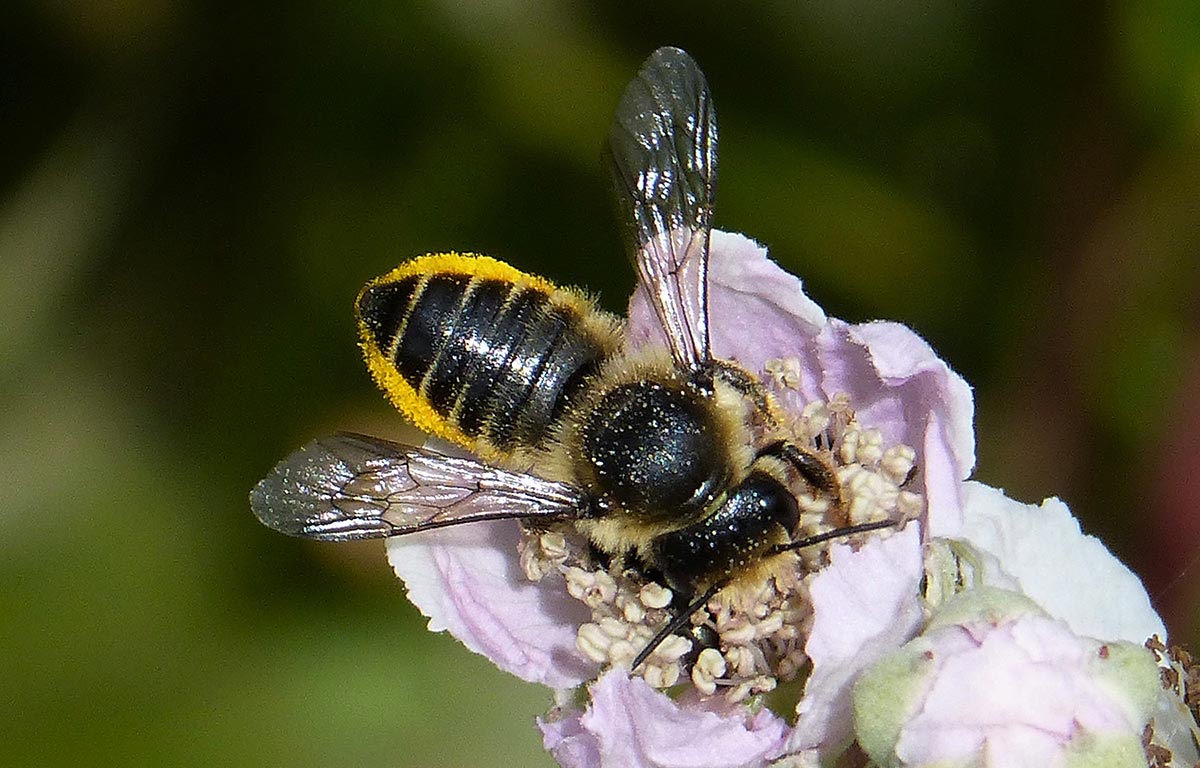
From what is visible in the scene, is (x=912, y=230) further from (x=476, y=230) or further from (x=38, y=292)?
(x=38, y=292)

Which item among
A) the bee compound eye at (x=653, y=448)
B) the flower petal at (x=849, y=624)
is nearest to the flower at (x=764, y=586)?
the flower petal at (x=849, y=624)

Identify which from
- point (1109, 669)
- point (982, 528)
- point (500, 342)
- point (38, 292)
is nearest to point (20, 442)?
point (38, 292)

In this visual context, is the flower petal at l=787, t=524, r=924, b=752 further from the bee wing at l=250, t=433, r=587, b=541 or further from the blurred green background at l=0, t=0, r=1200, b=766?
the blurred green background at l=0, t=0, r=1200, b=766

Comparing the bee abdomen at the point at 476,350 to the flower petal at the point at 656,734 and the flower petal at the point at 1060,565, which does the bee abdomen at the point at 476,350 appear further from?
the flower petal at the point at 1060,565

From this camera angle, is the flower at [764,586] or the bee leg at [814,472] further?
the bee leg at [814,472]

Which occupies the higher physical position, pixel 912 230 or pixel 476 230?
pixel 912 230

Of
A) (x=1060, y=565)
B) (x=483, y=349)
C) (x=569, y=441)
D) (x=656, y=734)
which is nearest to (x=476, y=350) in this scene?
(x=483, y=349)
